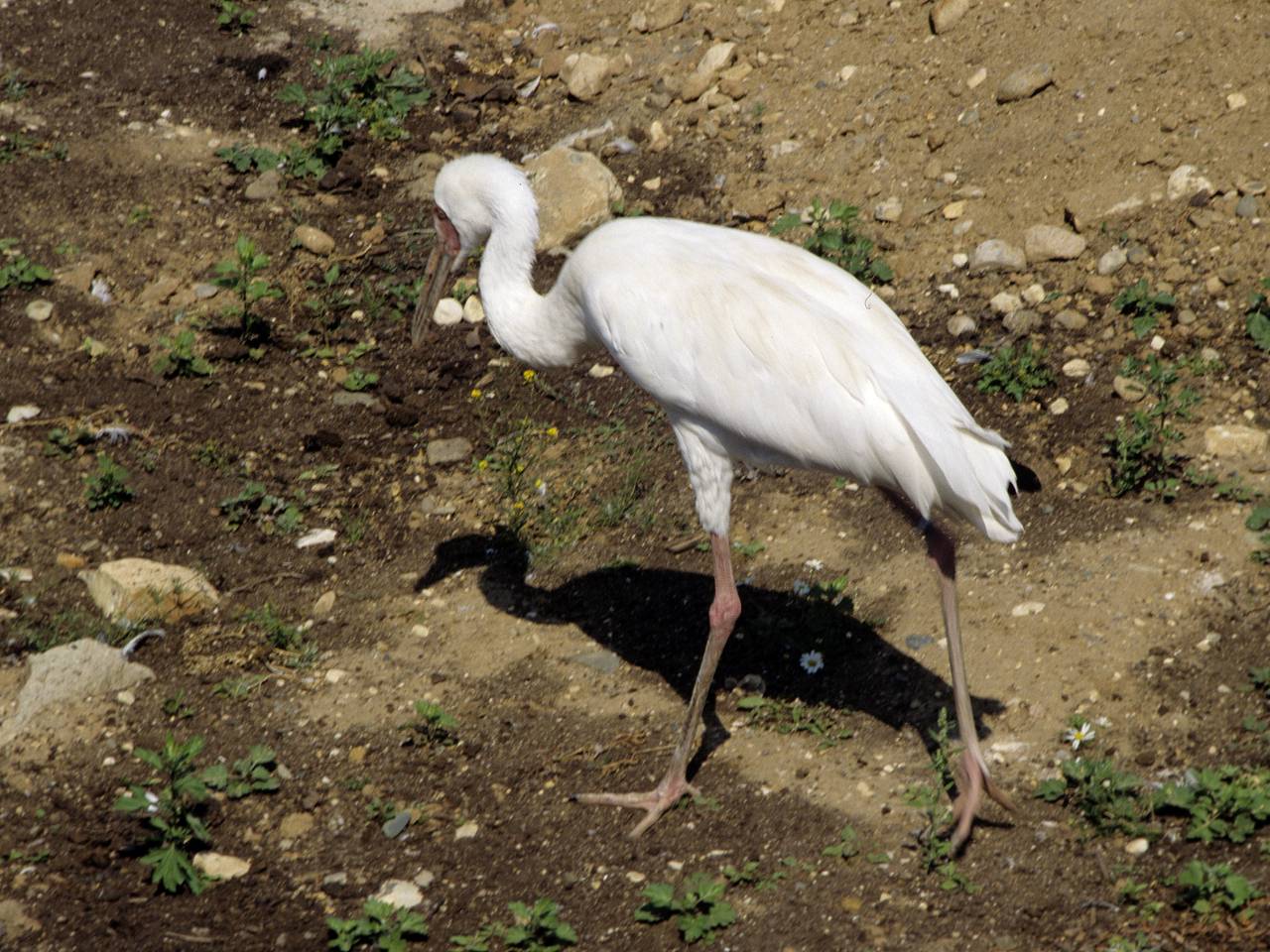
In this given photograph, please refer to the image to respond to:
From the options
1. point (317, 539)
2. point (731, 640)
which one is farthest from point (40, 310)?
point (731, 640)

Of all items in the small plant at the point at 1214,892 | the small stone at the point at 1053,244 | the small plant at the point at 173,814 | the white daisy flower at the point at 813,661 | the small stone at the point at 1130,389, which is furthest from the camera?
the small stone at the point at 1053,244

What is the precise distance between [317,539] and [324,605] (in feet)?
1.46

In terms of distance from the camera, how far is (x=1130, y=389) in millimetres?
7094

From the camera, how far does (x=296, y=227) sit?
8781mm

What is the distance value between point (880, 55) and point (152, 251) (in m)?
4.51

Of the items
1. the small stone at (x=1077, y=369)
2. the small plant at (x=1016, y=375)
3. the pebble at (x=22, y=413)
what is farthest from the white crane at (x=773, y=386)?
the pebble at (x=22, y=413)

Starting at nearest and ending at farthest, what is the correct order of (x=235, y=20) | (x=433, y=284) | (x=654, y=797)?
1. (x=654, y=797)
2. (x=433, y=284)
3. (x=235, y=20)

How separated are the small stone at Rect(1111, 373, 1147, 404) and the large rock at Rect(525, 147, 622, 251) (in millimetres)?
3063

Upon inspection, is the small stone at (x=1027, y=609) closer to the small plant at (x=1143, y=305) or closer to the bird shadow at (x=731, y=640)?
the bird shadow at (x=731, y=640)

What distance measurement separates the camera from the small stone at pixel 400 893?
4.90 metres

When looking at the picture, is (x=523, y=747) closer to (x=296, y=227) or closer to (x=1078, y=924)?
(x=1078, y=924)

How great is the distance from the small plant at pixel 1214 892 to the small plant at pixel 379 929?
2412mm

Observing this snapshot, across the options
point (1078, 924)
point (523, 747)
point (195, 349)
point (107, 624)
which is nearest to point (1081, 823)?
point (1078, 924)

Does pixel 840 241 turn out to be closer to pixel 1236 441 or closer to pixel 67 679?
pixel 1236 441
